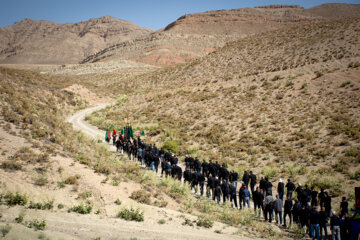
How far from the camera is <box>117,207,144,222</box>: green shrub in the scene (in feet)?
29.3

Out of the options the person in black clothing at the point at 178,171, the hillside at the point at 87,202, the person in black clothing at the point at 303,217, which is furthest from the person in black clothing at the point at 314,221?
the person in black clothing at the point at 178,171

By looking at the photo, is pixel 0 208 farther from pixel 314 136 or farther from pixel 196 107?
pixel 196 107

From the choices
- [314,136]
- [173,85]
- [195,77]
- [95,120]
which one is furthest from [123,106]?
[314,136]

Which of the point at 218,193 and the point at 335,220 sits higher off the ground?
the point at 335,220

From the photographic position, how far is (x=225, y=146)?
69.5 ft

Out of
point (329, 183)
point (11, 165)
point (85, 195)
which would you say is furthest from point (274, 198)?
point (11, 165)

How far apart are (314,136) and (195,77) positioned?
119ft

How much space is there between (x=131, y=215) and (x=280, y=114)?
20.5 m

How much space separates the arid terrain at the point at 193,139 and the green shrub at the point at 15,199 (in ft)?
0.11

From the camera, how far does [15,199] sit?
8562 mm

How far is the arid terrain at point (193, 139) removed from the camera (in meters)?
8.81

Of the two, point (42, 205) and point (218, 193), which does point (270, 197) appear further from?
point (42, 205)

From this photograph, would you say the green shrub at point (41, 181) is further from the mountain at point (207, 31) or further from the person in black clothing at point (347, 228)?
the mountain at point (207, 31)

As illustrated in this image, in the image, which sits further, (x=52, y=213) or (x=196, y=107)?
(x=196, y=107)
